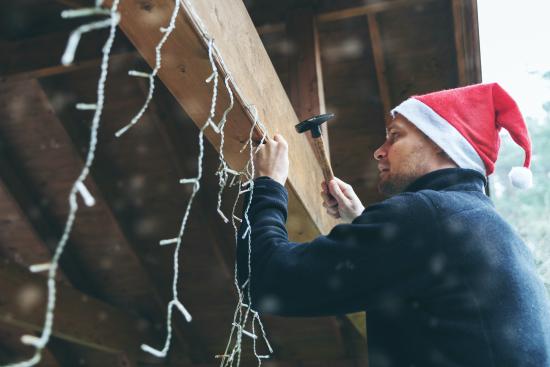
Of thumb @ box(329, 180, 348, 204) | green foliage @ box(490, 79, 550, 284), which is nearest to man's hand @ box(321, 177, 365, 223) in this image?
thumb @ box(329, 180, 348, 204)

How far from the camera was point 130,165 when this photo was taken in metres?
3.64

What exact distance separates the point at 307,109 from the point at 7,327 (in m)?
3.33

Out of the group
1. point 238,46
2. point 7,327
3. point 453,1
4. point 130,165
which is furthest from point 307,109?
point 7,327

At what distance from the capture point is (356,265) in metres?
1.06

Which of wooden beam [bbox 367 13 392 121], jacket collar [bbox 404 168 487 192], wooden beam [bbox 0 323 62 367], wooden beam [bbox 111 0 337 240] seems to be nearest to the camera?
wooden beam [bbox 111 0 337 240]

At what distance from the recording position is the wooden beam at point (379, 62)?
8.92 feet

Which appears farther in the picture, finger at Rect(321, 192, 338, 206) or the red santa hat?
finger at Rect(321, 192, 338, 206)

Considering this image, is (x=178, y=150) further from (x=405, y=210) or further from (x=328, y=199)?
(x=405, y=210)

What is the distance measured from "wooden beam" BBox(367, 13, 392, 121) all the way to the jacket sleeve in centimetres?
175

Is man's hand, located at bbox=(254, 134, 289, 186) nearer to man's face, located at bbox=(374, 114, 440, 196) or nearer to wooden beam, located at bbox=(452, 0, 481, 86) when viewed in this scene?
man's face, located at bbox=(374, 114, 440, 196)

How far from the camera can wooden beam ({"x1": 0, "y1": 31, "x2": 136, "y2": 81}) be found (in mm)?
2803

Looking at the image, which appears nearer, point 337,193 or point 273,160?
point 273,160

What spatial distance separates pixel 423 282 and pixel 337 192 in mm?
593

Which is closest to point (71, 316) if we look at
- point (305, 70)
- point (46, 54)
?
point (46, 54)
